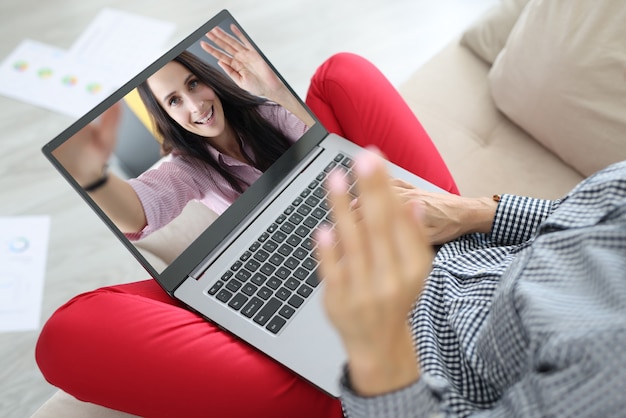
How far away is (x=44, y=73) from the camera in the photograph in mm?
1677

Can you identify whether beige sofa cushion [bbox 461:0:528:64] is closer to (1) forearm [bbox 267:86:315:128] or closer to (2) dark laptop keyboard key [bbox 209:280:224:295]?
(1) forearm [bbox 267:86:315:128]

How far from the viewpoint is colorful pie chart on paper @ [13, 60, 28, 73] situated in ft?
5.54

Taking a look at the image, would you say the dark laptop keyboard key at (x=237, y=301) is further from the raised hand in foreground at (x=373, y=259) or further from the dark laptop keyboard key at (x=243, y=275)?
the raised hand in foreground at (x=373, y=259)

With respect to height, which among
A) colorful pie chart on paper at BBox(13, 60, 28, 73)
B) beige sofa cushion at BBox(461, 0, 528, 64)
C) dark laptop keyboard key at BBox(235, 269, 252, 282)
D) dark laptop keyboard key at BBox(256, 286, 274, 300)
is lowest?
beige sofa cushion at BBox(461, 0, 528, 64)

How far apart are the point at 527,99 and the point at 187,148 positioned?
0.65 meters

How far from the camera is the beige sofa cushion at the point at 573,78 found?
3.44ft

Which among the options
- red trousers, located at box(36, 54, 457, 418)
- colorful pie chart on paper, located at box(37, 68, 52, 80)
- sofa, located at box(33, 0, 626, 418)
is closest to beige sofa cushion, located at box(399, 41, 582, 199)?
sofa, located at box(33, 0, 626, 418)

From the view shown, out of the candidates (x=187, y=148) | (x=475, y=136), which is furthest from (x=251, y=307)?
(x=475, y=136)

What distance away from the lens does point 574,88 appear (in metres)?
1.08

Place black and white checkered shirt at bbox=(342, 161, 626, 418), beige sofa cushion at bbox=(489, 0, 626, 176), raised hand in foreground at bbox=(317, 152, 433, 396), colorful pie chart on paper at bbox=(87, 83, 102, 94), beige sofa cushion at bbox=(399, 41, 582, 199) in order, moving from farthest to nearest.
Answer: colorful pie chart on paper at bbox=(87, 83, 102, 94)
beige sofa cushion at bbox=(399, 41, 582, 199)
beige sofa cushion at bbox=(489, 0, 626, 176)
black and white checkered shirt at bbox=(342, 161, 626, 418)
raised hand in foreground at bbox=(317, 152, 433, 396)

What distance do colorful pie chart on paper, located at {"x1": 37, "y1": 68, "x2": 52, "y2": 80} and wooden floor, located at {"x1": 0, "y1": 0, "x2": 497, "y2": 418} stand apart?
10 cm

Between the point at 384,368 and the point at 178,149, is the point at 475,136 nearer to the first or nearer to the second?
the point at 178,149

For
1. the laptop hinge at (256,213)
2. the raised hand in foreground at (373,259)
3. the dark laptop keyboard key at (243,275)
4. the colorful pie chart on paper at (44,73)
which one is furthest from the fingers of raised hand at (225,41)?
the colorful pie chart on paper at (44,73)

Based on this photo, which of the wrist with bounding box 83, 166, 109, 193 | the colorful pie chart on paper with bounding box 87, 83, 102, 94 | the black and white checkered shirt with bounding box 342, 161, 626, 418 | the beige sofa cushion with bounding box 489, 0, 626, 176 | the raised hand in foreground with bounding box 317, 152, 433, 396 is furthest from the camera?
the colorful pie chart on paper with bounding box 87, 83, 102, 94
